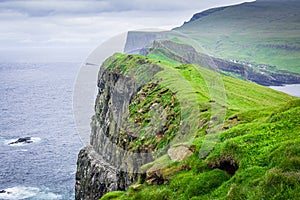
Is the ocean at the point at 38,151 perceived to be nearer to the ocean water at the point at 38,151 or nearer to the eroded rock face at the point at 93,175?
the ocean water at the point at 38,151

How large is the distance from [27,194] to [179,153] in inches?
2292

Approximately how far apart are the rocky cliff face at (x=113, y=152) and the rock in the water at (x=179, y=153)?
7057mm

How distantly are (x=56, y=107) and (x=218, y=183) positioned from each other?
147m

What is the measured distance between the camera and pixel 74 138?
11369 centimetres

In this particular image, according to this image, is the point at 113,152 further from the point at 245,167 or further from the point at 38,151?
the point at 38,151

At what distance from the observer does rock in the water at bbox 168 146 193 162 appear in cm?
2254

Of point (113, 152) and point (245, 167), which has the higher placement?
point (245, 167)

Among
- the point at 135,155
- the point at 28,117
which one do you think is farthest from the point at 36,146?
the point at 135,155

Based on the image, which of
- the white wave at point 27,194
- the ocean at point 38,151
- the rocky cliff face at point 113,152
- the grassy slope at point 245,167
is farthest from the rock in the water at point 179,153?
the white wave at point 27,194

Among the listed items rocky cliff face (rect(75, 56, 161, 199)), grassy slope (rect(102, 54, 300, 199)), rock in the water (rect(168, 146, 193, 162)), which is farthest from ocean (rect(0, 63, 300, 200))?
grassy slope (rect(102, 54, 300, 199))

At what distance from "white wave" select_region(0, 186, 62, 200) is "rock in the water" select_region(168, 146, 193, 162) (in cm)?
5378

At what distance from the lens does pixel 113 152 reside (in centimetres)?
5597

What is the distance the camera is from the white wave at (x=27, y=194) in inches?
2810

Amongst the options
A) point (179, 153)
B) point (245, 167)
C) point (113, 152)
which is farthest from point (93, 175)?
point (245, 167)
